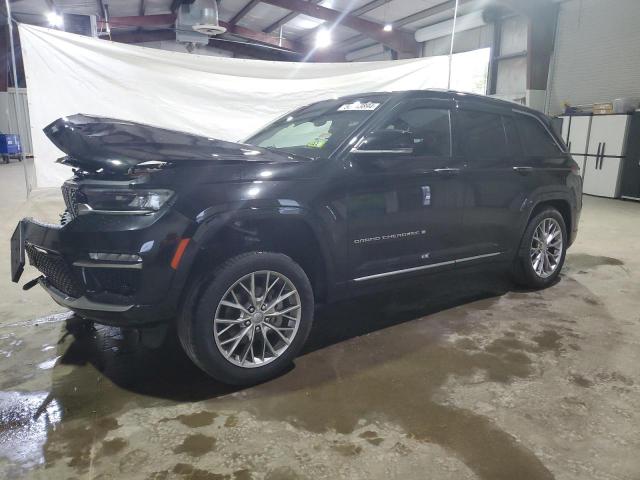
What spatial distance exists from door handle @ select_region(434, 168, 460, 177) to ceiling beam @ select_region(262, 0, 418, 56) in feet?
42.4

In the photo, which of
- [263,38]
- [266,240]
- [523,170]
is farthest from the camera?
[263,38]

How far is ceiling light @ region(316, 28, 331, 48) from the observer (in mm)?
17894

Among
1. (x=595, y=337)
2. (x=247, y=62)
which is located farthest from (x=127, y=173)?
(x=247, y=62)

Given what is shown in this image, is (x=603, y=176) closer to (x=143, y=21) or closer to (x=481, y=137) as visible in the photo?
(x=481, y=137)

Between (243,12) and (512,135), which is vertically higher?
(243,12)

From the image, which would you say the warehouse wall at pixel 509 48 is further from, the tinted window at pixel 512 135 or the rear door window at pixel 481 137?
the rear door window at pixel 481 137

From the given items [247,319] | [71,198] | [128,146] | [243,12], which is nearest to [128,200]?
[128,146]

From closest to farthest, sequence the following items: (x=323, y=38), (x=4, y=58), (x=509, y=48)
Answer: (x=509, y=48) < (x=4, y=58) < (x=323, y=38)

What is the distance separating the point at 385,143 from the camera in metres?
2.72

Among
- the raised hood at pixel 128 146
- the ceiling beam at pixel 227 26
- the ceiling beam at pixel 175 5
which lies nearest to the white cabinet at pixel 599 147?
the raised hood at pixel 128 146

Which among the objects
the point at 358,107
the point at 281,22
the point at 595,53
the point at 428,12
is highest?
the point at 281,22

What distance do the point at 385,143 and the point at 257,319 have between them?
1266 millimetres

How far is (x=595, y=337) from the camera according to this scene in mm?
3047

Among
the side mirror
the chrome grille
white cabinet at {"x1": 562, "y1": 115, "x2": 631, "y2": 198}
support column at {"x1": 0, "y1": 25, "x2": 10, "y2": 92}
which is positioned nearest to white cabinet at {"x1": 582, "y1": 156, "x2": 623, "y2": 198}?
white cabinet at {"x1": 562, "y1": 115, "x2": 631, "y2": 198}
